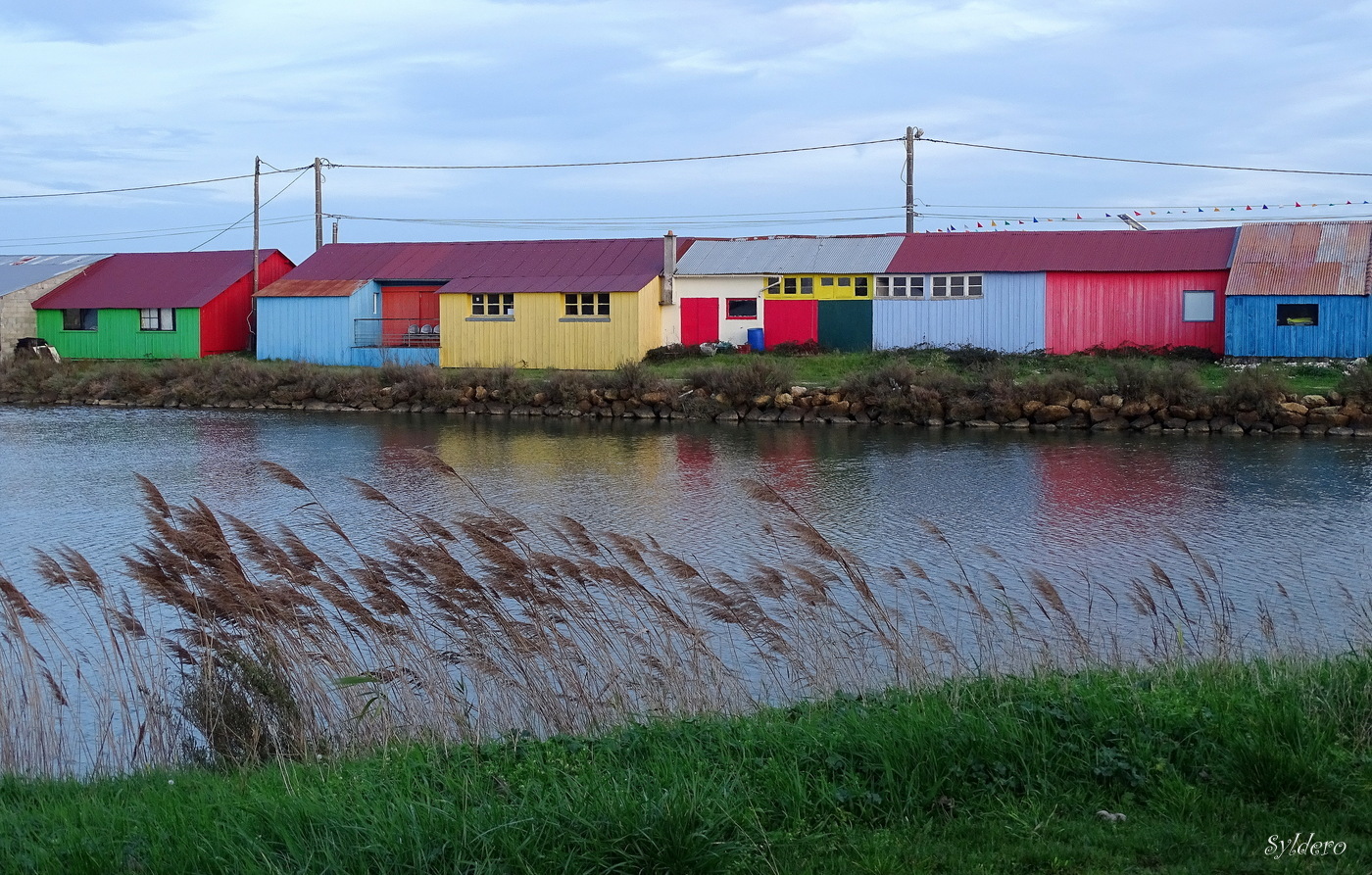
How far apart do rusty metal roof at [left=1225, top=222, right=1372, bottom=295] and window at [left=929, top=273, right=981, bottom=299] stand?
24.4 ft

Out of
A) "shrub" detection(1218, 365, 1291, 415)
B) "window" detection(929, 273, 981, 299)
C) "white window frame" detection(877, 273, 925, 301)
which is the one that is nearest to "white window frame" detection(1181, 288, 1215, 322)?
"window" detection(929, 273, 981, 299)

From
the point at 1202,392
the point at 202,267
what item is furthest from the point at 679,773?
the point at 202,267

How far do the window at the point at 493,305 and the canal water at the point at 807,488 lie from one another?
26.9 ft

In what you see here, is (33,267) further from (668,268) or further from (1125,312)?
(1125,312)

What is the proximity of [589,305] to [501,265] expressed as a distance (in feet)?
16.6

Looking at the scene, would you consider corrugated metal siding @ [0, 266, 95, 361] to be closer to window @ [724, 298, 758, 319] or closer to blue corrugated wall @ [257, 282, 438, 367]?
blue corrugated wall @ [257, 282, 438, 367]

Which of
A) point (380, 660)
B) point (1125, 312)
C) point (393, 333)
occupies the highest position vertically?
point (1125, 312)

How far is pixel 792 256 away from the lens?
4444cm

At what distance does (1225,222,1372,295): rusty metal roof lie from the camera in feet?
125

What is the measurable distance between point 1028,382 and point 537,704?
97.1 feet

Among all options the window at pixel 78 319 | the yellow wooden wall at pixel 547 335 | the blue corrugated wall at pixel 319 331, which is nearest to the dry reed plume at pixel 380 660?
the yellow wooden wall at pixel 547 335

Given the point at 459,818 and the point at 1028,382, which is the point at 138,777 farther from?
the point at 1028,382

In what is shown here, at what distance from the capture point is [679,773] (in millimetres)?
5523

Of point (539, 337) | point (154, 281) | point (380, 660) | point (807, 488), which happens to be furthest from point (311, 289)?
point (380, 660)
